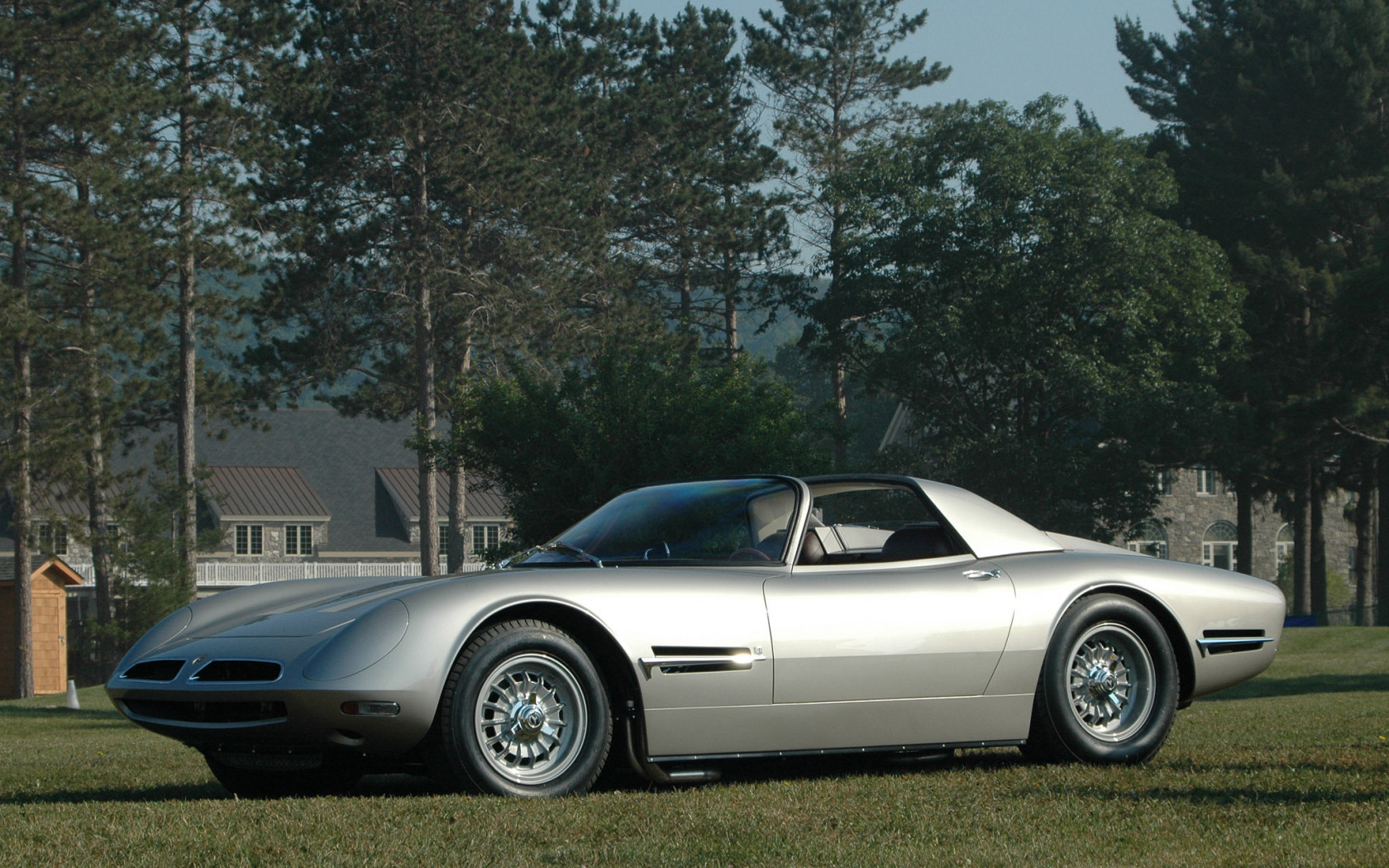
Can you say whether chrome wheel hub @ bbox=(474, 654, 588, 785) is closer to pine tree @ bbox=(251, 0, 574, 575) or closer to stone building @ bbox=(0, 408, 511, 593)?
pine tree @ bbox=(251, 0, 574, 575)

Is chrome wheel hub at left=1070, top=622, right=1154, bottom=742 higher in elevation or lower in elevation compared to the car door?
lower

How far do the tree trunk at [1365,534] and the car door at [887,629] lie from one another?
1739 inches

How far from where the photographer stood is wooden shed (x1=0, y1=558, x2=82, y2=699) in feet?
136

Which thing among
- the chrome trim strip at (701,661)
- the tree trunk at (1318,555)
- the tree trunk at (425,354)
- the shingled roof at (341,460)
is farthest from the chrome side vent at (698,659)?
the shingled roof at (341,460)

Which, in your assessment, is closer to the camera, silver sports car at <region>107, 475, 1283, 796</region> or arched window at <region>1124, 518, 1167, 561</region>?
silver sports car at <region>107, 475, 1283, 796</region>

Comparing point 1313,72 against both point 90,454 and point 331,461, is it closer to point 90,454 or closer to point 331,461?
point 90,454

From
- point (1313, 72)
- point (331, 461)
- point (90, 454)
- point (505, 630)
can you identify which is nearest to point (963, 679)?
point (505, 630)

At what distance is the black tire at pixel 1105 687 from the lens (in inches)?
281

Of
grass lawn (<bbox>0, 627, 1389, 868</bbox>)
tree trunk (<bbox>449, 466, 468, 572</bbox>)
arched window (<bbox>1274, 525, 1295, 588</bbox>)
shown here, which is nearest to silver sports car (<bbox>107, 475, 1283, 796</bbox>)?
grass lawn (<bbox>0, 627, 1389, 868</bbox>)

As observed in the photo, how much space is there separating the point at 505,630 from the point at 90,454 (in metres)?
38.3

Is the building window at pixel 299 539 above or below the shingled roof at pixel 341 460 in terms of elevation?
below

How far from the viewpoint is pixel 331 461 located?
235 feet

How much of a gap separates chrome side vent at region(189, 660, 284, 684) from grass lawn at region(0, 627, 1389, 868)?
17.8 inches

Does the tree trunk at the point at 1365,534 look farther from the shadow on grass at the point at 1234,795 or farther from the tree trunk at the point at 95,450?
the shadow on grass at the point at 1234,795
